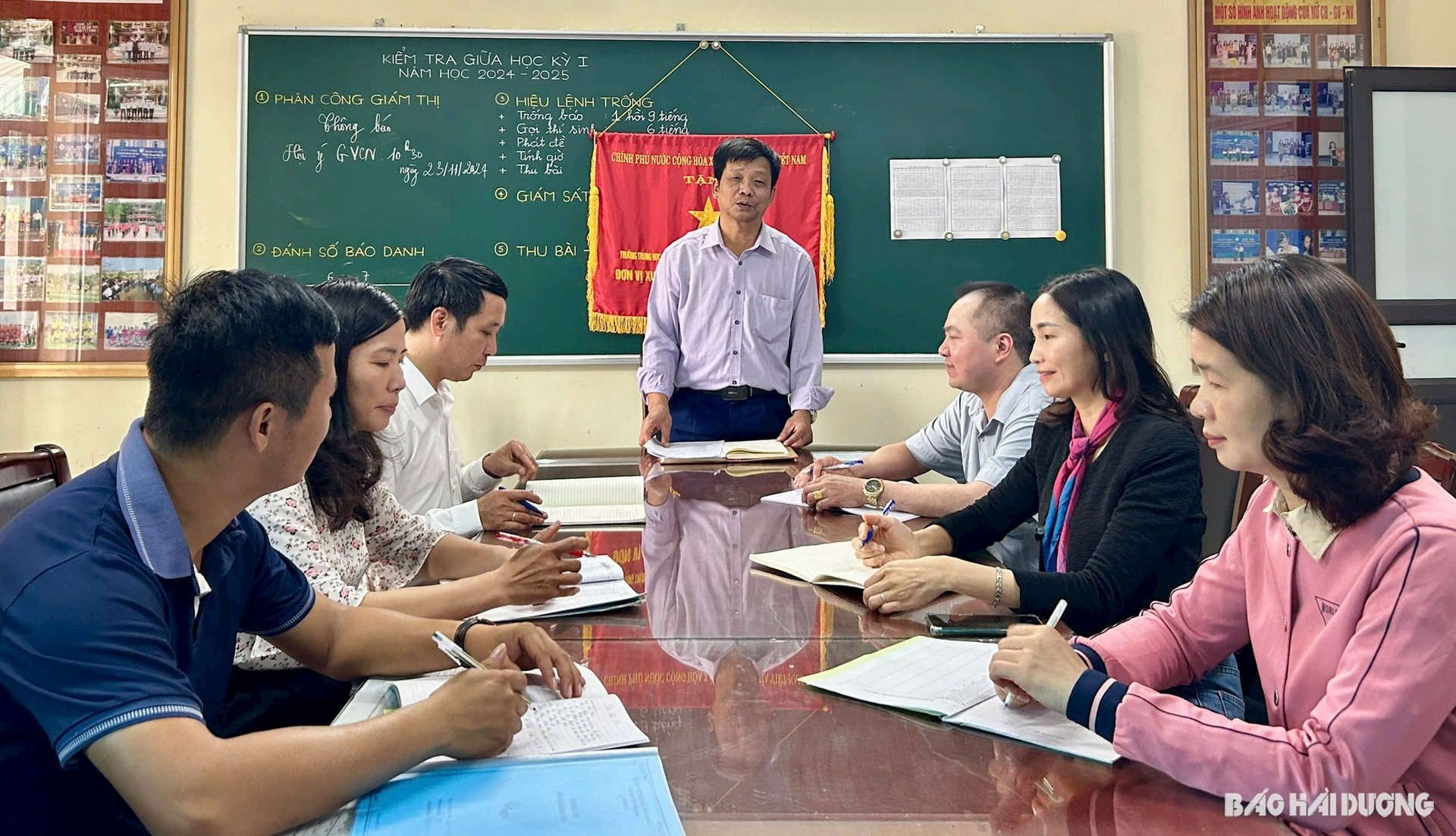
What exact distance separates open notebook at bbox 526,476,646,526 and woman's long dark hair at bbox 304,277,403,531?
0.52m

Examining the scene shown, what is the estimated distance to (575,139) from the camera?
4129mm

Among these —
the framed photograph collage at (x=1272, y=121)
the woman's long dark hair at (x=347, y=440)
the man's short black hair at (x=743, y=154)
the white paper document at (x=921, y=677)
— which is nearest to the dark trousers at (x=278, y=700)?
the woman's long dark hair at (x=347, y=440)

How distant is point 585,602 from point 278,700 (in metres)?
0.40

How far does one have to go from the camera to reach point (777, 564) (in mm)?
1726

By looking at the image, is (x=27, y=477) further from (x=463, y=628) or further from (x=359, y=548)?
(x=463, y=628)

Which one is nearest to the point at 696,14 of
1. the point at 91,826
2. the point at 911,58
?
the point at 911,58

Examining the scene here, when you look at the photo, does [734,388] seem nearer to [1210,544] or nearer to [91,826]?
[1210,544]

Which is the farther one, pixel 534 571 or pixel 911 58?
pixel 911 58

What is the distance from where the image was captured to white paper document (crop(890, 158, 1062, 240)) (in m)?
4.18

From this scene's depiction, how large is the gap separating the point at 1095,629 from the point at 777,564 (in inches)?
19.2

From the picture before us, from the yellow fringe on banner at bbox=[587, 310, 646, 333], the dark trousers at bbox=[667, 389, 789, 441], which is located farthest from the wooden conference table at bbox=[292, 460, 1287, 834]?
the yellow fringe on banner at bbox=[587, 310, 646, 333]

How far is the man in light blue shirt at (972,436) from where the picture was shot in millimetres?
2299

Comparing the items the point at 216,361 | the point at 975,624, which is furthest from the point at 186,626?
the point at 975,624

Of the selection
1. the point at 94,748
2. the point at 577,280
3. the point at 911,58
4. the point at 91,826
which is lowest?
the point at 91,826
